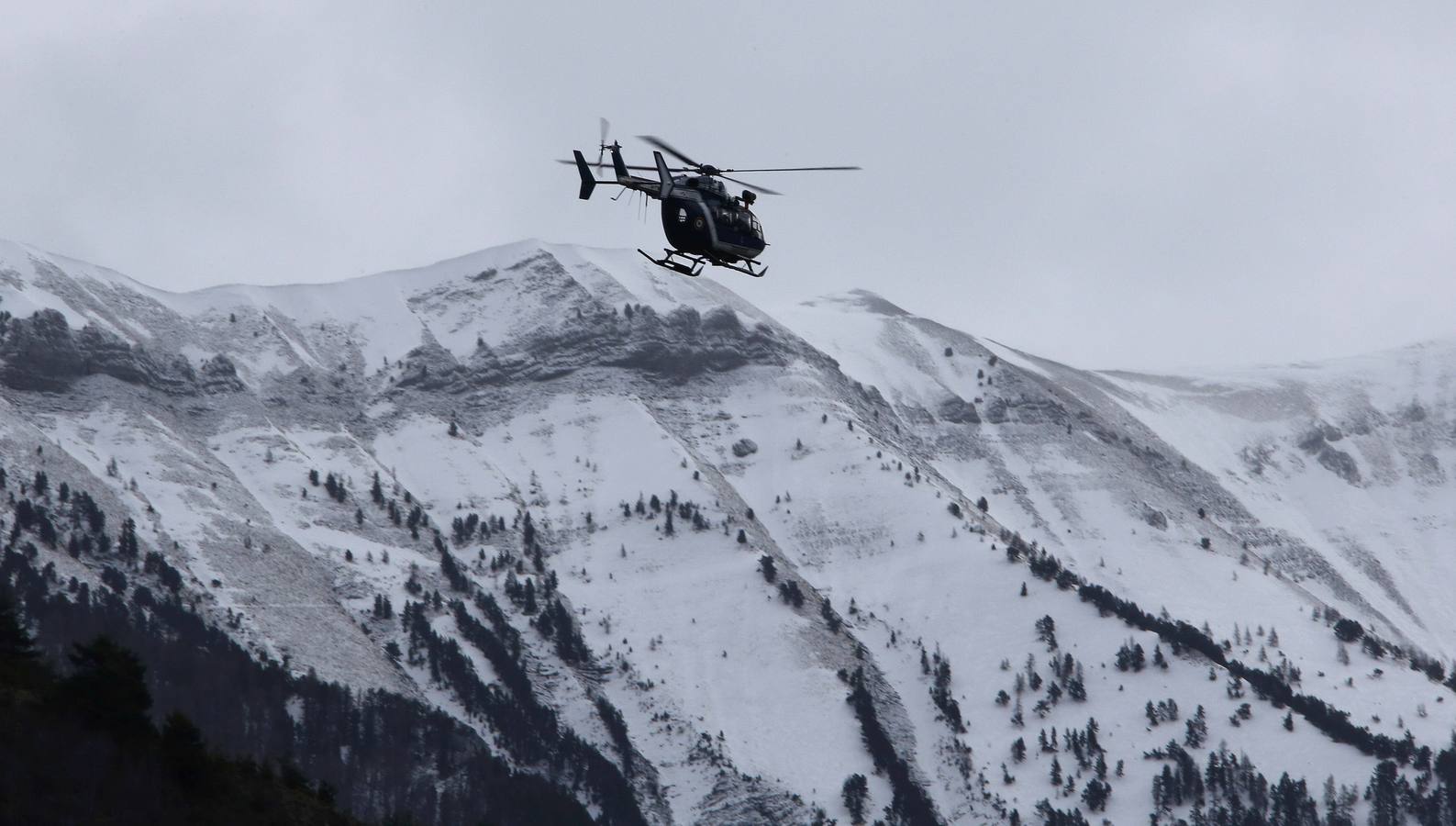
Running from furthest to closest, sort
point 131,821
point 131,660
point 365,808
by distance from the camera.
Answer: point 365,808 → point 131,660 → point 131,821

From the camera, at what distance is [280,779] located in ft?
314

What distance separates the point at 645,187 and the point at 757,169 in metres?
11.4

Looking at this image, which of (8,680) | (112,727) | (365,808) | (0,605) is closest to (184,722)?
(112,727)

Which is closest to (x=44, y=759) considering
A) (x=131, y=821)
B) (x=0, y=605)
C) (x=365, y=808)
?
(x=131, y=821)

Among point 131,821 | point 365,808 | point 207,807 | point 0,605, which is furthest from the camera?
point 365,808

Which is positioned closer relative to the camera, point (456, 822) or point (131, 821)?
point (131, 821)

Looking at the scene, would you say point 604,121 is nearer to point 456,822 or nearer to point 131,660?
point 131,660

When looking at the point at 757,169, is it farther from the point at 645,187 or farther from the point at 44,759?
the point at 44,759

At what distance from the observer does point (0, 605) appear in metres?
94.3

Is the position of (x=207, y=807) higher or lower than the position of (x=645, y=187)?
lower

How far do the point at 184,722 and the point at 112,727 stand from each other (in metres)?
3.35

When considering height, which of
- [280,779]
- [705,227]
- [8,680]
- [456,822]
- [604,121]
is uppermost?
[604,121]

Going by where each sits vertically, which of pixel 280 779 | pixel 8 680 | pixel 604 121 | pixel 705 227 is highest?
pixel 604 121

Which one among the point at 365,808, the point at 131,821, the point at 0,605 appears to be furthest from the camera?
the point at 365,808
